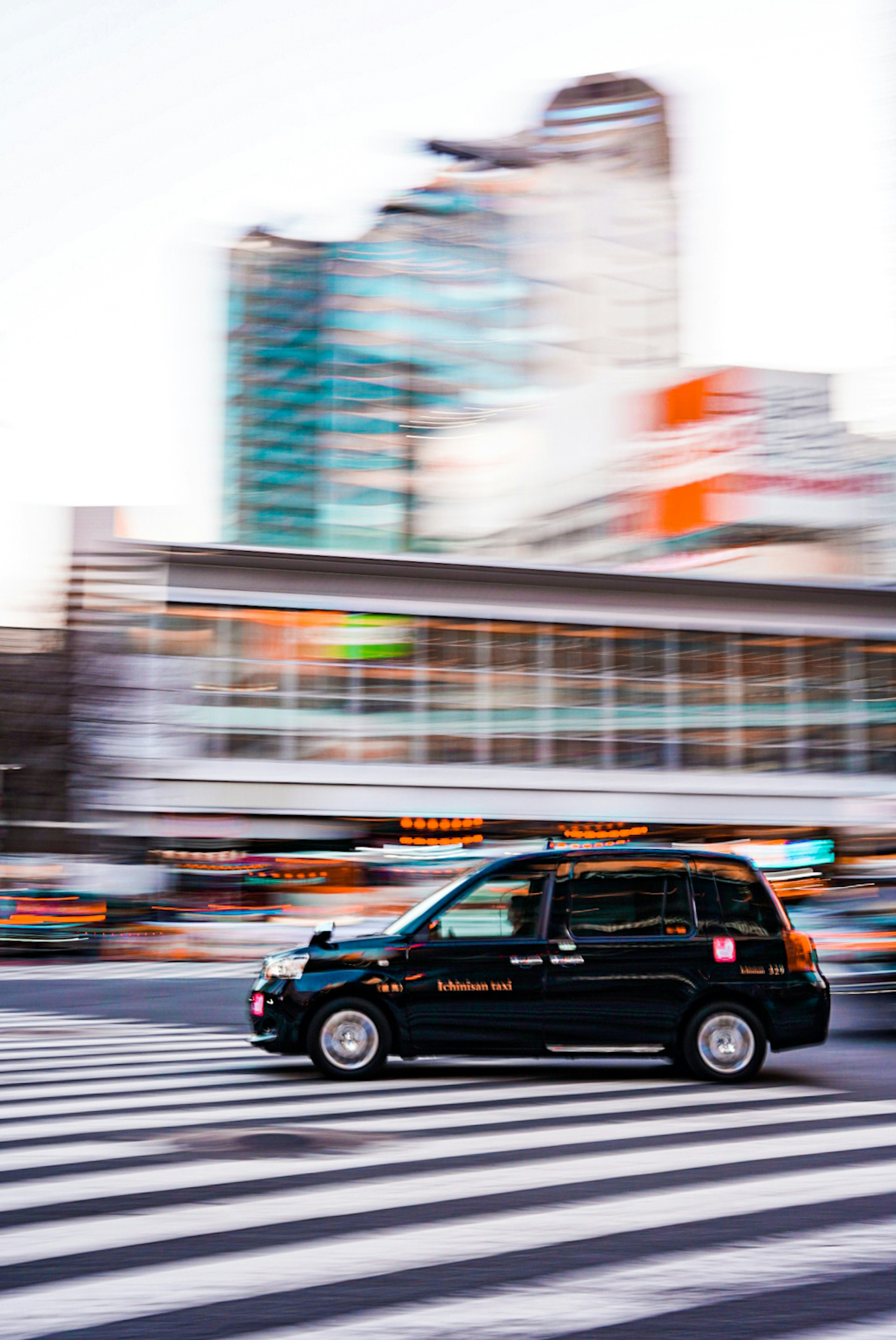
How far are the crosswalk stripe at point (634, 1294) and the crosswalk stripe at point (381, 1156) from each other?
1801mm

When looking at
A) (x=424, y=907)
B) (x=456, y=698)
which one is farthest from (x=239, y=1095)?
(x=456, y=698)

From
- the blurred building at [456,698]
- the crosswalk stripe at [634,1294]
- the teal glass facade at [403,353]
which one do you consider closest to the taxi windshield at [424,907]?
the crosswalk stripe at [634,1294]

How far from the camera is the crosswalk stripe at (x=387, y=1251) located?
15.6 ft

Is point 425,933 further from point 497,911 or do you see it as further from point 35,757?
point 35,757

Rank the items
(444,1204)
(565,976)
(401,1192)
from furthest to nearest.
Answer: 1. (565,976)
2. (401,1192)
3. (444,1204)

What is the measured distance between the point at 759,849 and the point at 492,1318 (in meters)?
52.1

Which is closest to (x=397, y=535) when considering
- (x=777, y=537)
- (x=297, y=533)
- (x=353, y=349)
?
(x=353, y=349)

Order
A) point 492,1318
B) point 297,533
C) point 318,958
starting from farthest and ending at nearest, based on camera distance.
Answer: point 297,533, point 318,958, point 492,1318

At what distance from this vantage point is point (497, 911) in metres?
10.6

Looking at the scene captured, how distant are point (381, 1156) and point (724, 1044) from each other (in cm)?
396

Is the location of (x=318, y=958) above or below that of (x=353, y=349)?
below

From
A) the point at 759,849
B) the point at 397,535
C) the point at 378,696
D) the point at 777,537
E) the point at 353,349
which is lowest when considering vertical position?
the point at 759,849

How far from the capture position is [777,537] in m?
66.1

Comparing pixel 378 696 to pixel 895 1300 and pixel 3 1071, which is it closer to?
pixel 3 1071
